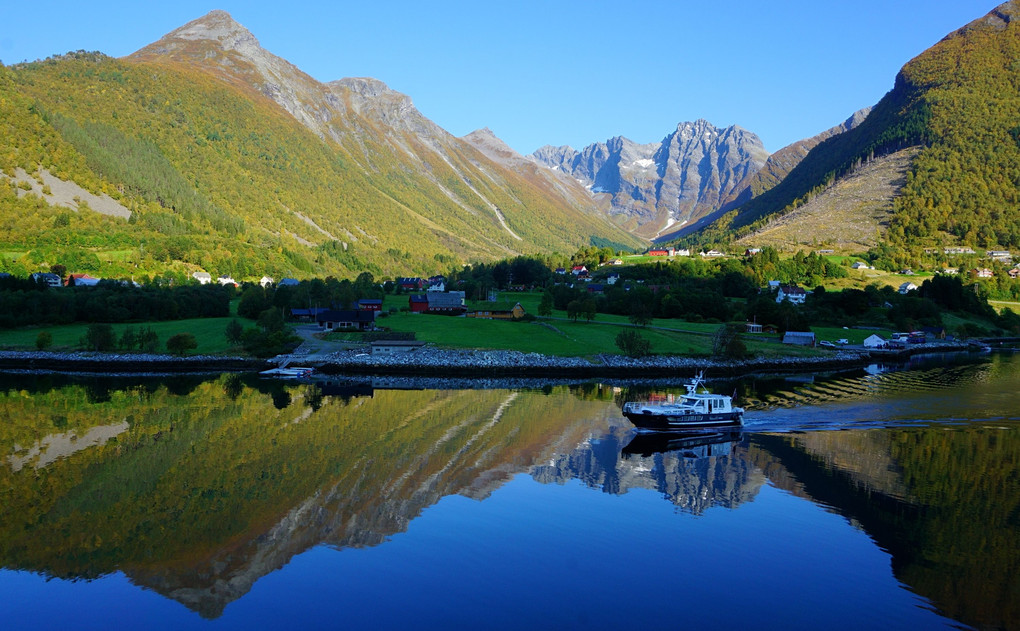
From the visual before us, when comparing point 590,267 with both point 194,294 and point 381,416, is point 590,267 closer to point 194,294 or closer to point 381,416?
point 194,294

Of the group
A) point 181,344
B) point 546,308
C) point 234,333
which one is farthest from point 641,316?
point 181,344

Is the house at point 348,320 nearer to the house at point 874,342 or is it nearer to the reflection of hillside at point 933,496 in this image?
the reflection of hillside at point 933,496

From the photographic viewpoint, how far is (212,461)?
3397 cm

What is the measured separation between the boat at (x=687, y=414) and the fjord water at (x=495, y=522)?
3.63ft

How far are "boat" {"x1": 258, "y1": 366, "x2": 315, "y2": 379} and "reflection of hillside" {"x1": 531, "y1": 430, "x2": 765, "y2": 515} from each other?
3607cm

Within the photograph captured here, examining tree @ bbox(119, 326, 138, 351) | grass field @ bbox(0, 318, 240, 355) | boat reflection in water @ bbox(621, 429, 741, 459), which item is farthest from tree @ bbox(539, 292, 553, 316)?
boat reflection in water @ bbox(621, 429, 741, 459)

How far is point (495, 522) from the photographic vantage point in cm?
2616

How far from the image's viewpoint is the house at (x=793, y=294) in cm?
12030

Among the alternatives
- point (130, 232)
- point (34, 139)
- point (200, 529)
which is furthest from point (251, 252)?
point (200, 529)

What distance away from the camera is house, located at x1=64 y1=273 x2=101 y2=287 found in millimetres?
107231

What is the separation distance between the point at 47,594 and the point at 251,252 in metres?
155

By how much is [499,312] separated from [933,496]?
72.3 m

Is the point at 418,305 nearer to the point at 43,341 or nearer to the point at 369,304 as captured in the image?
the point at 369,304

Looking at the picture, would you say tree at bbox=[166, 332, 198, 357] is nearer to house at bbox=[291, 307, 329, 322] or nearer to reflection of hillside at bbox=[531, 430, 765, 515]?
house at bbox=[291, 307, 329, 322]
